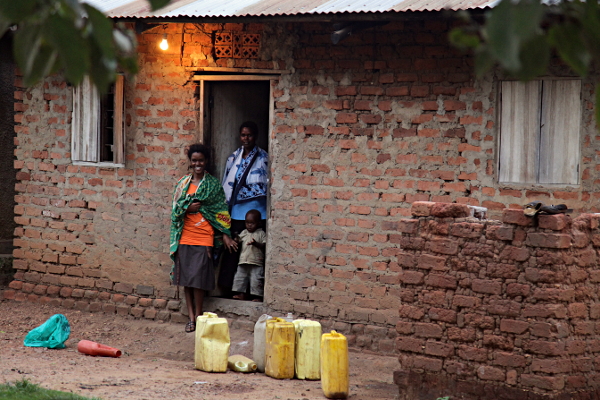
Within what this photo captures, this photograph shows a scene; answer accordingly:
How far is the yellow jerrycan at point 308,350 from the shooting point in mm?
6355

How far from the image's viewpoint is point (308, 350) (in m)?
6.39

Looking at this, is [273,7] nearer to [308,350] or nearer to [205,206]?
[205,206]

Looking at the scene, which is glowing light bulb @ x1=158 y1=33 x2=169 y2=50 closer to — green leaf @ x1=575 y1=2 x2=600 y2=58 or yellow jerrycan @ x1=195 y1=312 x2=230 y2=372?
yellow jerrycan @ x1=195 y1=312 x2=230 y2=372

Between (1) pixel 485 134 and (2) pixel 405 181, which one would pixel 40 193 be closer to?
(2) pixel 405 181

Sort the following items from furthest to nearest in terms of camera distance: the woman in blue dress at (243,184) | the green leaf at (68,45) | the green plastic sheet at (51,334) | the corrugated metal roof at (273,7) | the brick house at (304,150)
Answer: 1. the woman in blue dress at (243,184)
2. the green plastic sheet at (51,334)
3. the brick house at (304,150)
4. the corrugated metal roof at (273,7)
5. the green leaf at (68,45)

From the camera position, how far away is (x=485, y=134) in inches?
261

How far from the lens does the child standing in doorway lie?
25.9 feet

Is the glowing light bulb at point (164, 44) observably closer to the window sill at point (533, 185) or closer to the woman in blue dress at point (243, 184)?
the woman in blue dress at point (243, 184)

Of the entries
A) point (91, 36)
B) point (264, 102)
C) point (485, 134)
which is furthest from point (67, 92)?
point (91, 36)

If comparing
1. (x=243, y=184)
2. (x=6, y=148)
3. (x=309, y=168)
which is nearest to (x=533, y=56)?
(x=309, y=168)

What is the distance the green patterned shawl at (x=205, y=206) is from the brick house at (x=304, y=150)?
259 millimetres

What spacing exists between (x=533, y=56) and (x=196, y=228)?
20.9 feet

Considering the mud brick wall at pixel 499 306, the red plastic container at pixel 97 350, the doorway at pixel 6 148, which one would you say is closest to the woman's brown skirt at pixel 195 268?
the red plastic container at pixel 97 350

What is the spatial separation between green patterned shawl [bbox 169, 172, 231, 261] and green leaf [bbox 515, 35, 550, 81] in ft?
20.5
